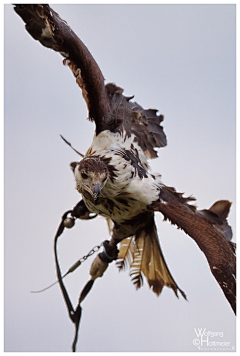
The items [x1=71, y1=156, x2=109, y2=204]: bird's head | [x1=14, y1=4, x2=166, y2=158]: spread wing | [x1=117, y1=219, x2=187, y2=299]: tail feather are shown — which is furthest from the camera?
[x1=117, y1=219, x2=187, y2=299]: tail feather

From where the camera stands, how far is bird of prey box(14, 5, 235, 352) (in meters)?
4.51

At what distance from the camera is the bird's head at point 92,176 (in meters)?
4.60

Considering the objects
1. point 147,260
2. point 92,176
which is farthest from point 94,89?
point 147,260

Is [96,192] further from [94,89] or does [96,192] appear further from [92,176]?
[94,89]

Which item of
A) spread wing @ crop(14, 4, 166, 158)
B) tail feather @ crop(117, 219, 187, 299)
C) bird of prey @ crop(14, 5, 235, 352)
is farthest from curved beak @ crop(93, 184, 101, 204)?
tail feather @ crop(117, 219, 187, 299)

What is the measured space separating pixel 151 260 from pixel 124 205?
1.16 meters

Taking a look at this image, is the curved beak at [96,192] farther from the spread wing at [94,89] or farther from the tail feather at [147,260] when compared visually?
the tail feather at [147,260]

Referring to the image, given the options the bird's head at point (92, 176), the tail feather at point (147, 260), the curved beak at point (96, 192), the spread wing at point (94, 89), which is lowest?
the tail feather at point (147, 260)

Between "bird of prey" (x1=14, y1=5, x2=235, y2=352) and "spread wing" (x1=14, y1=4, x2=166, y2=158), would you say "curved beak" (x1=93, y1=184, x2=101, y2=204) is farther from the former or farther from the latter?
"spread wing" (x1=14, y1=4, x2=166, y2=158)

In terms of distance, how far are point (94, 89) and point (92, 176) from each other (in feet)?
2.95

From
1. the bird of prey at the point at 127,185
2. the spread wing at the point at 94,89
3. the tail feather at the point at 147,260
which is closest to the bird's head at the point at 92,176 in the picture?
the bird of prey at the point at 127,185

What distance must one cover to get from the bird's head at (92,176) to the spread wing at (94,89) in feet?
1.95

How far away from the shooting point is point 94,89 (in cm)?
507

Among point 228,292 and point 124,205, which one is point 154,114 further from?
point 228,292
